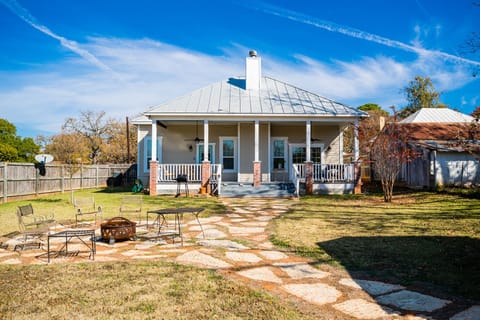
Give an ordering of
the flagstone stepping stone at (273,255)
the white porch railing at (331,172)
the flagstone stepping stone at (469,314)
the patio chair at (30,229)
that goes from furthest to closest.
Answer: the white porch railing at (331,172) < the patio chair at (30,229) < the flagstone stepping stone at (273,255) < the flagstone stepping stone at (469,314)

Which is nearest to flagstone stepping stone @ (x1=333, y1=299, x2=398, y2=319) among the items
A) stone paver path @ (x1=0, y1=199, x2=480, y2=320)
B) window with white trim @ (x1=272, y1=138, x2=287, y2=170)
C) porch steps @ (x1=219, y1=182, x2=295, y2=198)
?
stone paver path @ (x1=0, y1=199, x2=480, y2=320)

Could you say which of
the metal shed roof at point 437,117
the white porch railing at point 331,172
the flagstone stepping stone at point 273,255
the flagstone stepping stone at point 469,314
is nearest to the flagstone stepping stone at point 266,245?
the flagstone stepping stone at point 273,255

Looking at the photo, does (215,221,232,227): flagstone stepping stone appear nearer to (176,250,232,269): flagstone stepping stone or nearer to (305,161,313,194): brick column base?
(176,250,232,269): flagstone stepping stone

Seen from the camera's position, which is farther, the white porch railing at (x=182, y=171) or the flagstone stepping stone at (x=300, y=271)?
the white porch railing at (x=182, y=171)

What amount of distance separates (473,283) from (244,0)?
16.1 meters

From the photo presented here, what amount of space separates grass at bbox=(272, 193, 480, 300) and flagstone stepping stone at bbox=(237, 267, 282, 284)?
1.05 meters

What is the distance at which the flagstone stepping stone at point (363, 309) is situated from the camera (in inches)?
132

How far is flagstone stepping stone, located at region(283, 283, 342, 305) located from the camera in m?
3.77

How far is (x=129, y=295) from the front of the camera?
3793 mm

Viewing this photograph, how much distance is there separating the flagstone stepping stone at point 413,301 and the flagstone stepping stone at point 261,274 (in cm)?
130

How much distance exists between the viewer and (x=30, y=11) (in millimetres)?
16953

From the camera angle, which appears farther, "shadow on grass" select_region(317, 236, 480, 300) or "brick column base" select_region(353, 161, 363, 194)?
"brick column base" select_region(353, 161, 363, 194)

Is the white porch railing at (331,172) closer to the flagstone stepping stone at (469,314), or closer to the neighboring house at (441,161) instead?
the neighboring house at (441,161)

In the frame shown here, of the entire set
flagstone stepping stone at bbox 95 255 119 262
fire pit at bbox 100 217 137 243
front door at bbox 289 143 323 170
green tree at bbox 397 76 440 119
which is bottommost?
flagstone stepping stone at bbox 95 255 119 262
